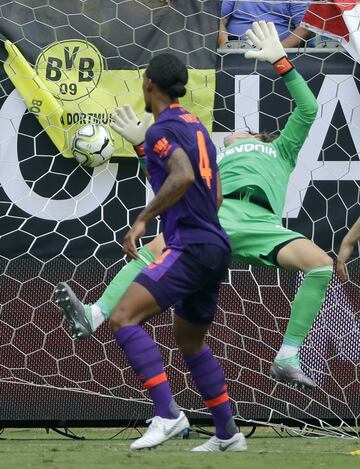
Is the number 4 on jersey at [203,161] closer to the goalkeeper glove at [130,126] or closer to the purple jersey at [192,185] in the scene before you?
the purple jersey at [192,185]

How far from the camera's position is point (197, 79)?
937 centimetres

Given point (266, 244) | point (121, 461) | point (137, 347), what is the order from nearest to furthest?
point (121, 461)
point (137, 347)
point (266, 244)

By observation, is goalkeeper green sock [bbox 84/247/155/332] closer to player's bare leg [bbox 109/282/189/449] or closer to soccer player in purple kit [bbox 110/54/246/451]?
soccer player in purple kit [bbox 110/54/246/451]

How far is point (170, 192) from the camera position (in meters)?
6.50

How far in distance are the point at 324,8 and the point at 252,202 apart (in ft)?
7.01

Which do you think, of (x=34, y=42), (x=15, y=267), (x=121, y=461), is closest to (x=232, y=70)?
(x=34, y=42)

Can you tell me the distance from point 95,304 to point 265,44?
228 cm

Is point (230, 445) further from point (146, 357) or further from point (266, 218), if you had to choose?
point (266, 218)

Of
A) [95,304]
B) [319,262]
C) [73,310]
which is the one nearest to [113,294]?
[95,304]

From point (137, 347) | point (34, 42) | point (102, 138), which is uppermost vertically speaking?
point (34, 42)

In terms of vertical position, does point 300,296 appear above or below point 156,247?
below

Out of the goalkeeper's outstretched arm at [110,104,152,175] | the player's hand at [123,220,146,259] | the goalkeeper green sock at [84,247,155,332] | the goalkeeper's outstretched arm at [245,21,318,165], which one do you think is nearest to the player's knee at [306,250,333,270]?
the goalkeeper's outstretched arm at [245,21,318,165]

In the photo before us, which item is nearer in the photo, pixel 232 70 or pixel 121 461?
pixel 121 461

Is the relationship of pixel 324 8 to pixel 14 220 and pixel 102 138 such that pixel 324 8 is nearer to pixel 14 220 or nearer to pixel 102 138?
pixel 102 138
